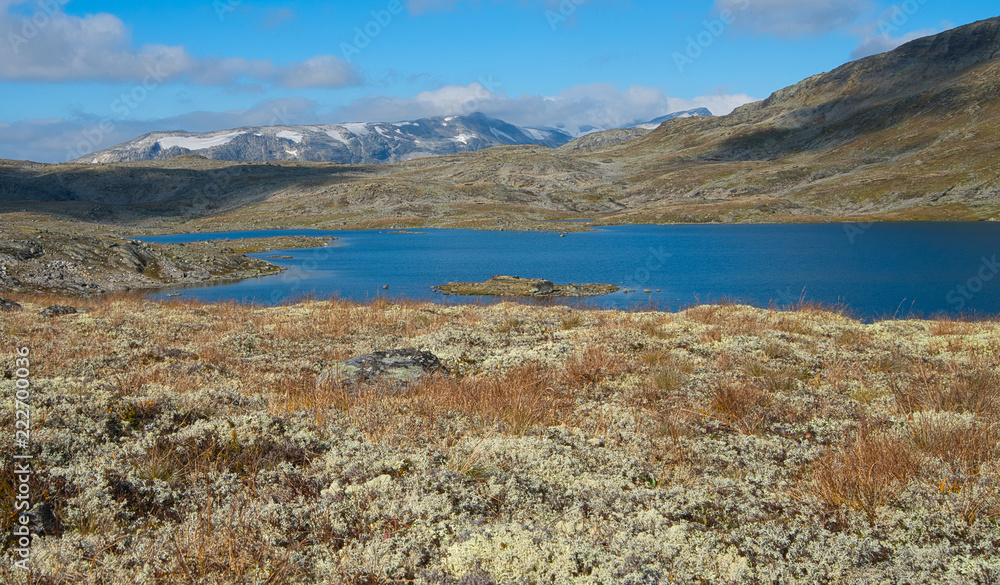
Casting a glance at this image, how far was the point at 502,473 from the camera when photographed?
6.28 metres

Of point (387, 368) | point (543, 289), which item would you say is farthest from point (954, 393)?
point (543, 289)

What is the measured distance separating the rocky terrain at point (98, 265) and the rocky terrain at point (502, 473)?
3730 cm

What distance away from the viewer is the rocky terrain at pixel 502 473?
4.66m

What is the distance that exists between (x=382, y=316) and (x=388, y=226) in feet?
426

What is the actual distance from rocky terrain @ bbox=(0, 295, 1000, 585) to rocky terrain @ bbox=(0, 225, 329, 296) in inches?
1469

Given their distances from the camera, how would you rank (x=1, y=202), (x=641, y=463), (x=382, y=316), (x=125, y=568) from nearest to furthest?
(x=125, y=568) < (x=641, y=463) < (x=382, y=316) < (x=1, y=202)

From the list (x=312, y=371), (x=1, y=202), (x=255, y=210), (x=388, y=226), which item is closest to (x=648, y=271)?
(x=312, y=371)

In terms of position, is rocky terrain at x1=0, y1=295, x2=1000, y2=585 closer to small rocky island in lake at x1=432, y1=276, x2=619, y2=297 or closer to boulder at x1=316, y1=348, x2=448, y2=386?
boulder at x1=316, y1=348, x2=448, y2=386

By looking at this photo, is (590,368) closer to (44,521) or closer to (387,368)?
(387,368)

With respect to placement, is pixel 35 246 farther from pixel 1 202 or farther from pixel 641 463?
pixel 1 202

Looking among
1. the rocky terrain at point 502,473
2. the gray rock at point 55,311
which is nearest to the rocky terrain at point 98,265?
the gray rock at point 55,311

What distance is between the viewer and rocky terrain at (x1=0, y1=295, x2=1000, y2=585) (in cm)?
466

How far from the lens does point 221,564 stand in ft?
14.7

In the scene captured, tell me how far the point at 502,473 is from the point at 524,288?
41186mm
